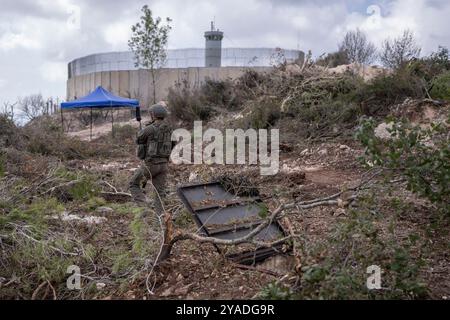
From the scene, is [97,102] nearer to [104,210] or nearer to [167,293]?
[104,210]

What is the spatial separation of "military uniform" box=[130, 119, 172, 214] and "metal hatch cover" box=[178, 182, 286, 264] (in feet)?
3.70

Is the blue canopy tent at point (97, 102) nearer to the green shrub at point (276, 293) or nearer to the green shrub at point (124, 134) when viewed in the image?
the green shrub at point (124, 134)

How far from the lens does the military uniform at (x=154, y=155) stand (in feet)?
19.1

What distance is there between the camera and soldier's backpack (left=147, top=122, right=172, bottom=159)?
581cm

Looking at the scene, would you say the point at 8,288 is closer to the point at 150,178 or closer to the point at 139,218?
the point at 139,218

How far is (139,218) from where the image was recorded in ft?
15.4

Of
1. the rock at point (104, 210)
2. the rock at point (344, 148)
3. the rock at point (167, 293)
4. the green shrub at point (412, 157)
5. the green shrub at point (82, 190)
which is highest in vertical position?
the green shrub at point (412, 157)

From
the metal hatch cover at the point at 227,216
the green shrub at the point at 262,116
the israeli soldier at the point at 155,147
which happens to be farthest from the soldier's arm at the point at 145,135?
the green shrub at the point at 262,116

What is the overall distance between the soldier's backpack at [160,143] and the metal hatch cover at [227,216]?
1.20 metres

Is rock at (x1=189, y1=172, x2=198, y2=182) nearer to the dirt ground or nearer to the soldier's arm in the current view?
the dirt ground

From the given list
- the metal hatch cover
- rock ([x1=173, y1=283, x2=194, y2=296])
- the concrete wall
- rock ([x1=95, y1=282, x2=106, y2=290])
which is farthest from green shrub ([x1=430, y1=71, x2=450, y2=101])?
the concrete wall

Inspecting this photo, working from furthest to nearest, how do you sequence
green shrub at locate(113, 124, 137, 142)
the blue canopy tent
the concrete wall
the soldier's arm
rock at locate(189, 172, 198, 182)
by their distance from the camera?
the concrete wall → the blue canopy tent → green shrub at locate(113, 124, 137, 142) → rock at locate(189, 172, 198, 182) → the soldier's arm

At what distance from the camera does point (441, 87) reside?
10.1 meters
